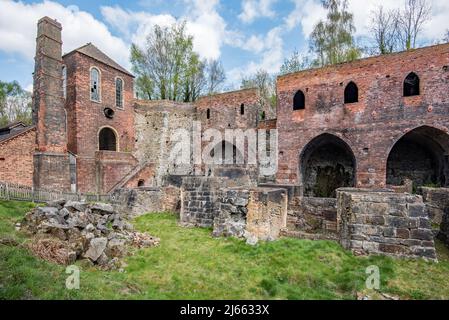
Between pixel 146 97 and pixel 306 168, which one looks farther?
pixel 146 97

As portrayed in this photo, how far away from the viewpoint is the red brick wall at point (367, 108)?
12539 mm

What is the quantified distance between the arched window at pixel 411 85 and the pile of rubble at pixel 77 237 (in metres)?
16.1

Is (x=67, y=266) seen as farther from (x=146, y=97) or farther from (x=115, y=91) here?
(x=146, y=97)

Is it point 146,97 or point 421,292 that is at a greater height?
point 146,97

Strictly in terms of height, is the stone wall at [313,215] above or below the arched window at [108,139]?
below

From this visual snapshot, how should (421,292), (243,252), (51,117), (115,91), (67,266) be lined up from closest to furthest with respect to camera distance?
(421,292) < (67,266) < (243,252) < (51,117) < (115,91)

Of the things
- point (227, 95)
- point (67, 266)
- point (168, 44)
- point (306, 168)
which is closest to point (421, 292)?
point (67, 266)

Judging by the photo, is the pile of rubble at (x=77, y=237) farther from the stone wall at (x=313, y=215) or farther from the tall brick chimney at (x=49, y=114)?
the tall brick chimney at (x=49, y=114)

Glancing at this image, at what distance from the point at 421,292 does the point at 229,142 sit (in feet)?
54.6

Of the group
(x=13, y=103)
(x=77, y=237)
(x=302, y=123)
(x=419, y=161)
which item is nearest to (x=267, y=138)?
(x=302, y=123)

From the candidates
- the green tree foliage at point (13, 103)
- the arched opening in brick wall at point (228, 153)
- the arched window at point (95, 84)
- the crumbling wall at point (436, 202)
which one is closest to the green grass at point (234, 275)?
the crumbling wall at point (436, 202)

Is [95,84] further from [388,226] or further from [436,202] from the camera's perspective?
[436,202]

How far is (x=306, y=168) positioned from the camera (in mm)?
17359

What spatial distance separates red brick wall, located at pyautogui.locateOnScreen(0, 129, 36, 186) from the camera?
12.8m
